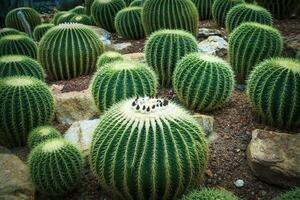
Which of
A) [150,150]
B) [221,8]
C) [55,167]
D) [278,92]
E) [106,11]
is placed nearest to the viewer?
[150,150]

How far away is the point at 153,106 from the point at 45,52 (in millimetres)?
3592

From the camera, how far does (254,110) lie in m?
4.95

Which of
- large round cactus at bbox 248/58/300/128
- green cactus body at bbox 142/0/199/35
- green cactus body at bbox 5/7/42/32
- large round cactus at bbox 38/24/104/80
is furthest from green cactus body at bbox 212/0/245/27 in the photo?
green cactus body at bbox 5/7/42/32

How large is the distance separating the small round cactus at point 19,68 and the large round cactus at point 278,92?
2.84 m

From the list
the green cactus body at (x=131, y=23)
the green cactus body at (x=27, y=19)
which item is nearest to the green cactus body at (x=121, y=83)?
the green cactus body at (x=131, y=23)

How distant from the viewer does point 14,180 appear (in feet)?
13.1

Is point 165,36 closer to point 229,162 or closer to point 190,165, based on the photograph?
point 229,162

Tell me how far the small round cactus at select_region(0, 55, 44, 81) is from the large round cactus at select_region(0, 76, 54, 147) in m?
0.91

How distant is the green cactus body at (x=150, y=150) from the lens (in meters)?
3.52

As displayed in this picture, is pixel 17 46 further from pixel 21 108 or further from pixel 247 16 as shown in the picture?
pixel 247 16

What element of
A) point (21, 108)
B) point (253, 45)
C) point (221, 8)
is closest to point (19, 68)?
point (21, 108)

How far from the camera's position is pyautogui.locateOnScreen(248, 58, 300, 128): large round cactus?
15.0 feet

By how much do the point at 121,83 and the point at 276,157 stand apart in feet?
5.65

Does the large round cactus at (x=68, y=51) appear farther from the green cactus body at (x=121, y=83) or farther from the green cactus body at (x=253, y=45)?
the green cactus body at (x=253, y=45)
